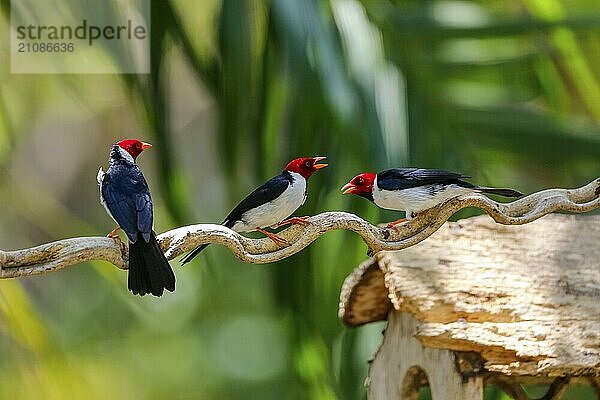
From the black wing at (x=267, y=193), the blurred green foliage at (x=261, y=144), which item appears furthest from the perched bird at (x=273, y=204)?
the blurred green foliage at (x=261, y=144)

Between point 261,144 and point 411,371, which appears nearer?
point 411,371

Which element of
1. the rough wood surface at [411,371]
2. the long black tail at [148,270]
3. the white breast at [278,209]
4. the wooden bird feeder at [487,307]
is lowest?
the rough wood surface at [411,371]

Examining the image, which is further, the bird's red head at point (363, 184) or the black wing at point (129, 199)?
the bird's red head at point (363, 184)

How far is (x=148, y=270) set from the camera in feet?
2.06

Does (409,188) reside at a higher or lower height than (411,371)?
higher

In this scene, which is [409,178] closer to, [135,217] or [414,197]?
[414,197]

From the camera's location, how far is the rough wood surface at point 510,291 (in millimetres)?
932

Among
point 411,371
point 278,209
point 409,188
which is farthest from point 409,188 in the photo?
point 411,371

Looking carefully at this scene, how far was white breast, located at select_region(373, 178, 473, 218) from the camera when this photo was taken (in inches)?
30.3

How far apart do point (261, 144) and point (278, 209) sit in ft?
2.23

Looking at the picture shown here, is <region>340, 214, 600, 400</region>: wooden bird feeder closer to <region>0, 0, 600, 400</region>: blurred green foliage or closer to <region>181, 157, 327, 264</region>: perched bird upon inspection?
<region>0, 0, 600, 400</region>: blurred green foliage

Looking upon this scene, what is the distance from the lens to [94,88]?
181cm

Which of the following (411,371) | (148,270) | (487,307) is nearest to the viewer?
(148,270)

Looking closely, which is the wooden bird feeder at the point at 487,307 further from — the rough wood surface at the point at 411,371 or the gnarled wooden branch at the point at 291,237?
the gnarled wooden branch at the point at 291,237
